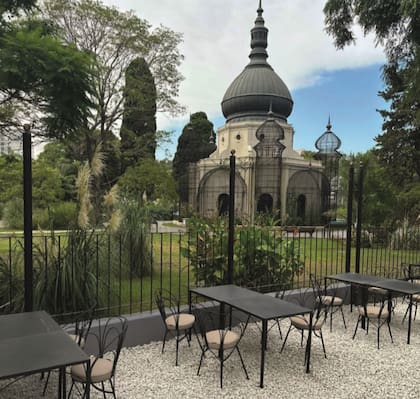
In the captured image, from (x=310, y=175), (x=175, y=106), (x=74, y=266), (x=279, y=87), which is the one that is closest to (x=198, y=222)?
(x=74, y=266)

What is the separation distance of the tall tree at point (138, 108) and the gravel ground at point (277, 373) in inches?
566

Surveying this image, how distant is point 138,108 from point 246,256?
12875 mm

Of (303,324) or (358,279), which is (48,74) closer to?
(303,324)

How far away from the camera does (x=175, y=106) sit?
1767 centimetres

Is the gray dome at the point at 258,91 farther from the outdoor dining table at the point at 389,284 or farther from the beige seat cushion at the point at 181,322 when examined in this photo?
the beige seat cushion at the point at 181,322

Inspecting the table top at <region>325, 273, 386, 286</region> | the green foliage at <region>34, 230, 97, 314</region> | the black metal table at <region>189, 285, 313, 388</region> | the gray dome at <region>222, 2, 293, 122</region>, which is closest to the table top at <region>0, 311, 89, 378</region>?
the green foliage at <region>34, 230, 97, 314</region>

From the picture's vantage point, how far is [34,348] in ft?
7.62

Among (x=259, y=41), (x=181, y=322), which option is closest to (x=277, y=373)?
(x=181, y=322)

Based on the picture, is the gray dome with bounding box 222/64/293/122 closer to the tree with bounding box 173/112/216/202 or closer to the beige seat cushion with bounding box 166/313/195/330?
the tree with bounding box 173/112/216/202

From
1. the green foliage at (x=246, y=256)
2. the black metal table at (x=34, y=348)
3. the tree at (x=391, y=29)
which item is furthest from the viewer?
the tree at (x=391, y=29)

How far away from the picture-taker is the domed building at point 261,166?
20297mm

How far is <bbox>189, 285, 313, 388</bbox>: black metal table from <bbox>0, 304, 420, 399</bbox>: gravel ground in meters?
0.24

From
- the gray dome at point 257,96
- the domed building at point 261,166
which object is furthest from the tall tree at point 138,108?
the gray dome at point 257,96

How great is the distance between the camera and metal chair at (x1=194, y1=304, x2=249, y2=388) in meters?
3.43
